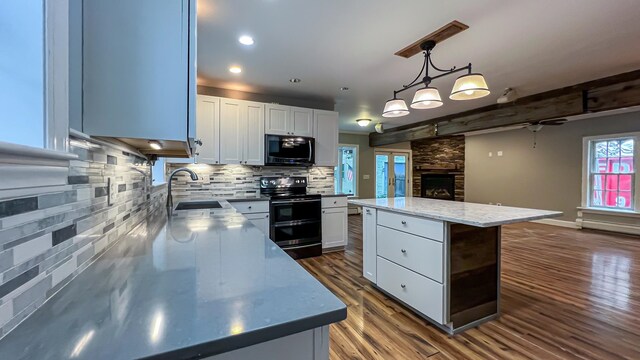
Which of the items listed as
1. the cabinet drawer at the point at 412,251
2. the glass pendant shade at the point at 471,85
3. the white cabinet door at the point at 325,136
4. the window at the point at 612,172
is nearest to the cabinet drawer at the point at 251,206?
the white cabinet door at the point at 325,136

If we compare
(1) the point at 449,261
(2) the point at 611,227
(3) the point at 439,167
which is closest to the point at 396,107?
(1) the point at 449,261

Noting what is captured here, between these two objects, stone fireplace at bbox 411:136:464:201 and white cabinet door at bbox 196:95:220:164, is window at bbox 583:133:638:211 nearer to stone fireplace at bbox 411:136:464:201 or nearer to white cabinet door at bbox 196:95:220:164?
stone fireplace at bbox 411:136:464:201

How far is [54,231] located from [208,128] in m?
3.24

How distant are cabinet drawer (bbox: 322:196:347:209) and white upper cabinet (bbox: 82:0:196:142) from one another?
3.24 meters

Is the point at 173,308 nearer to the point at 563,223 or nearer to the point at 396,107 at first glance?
the point at 396,107

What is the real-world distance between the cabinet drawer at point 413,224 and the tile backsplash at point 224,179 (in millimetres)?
2140

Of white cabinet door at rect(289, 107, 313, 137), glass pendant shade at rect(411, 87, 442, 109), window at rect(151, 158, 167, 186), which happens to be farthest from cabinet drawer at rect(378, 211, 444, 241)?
window at rect(151, 158, 167, 186)

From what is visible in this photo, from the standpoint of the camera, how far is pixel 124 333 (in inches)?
18.5

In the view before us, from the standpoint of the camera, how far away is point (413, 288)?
7.36ft

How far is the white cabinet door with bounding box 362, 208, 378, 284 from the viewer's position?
2756 mm

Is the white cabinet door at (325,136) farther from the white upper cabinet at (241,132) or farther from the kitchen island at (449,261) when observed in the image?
the kitchen island at (449,261)

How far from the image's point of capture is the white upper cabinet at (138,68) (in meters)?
0.88

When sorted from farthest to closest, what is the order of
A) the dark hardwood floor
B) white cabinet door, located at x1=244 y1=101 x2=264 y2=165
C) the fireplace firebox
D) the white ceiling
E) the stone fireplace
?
the fireplace firebox → the stone fireplace → white cabinet door, located at x1=244 y1=101 x2=264 y2=165 → the white ceiling → the dark hardwood floor

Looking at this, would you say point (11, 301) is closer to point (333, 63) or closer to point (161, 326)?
point (161, 326)
